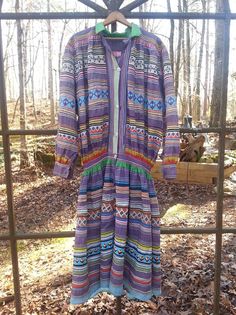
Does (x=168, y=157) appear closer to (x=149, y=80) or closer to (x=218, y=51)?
(x=149, y=80)

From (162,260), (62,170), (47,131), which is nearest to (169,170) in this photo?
(62,170)

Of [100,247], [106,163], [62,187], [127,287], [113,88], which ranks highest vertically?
[113,88]

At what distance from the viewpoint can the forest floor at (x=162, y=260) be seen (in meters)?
2.38

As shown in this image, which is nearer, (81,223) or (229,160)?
(81,223)

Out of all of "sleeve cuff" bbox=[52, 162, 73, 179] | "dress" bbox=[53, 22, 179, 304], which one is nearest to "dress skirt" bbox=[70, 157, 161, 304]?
"dress" bbox=[53, 22, 179, 304]

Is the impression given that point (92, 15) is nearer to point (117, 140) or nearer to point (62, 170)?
point (117, 140)

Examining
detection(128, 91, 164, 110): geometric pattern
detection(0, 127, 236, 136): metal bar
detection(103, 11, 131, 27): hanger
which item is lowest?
detection(0, 127, 236, 136): metal bar

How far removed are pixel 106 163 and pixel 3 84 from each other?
0.67 m

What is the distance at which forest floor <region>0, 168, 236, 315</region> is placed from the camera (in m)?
2.38

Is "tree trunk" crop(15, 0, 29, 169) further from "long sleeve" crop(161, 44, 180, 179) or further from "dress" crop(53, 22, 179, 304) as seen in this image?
"long sleeve" crop(161, 44, 180, 179)

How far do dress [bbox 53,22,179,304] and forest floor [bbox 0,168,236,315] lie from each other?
84cm

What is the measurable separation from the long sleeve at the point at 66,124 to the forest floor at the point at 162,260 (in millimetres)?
1317

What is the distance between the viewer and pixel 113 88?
158cm

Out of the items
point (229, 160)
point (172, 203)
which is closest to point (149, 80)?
point (172, 203)
